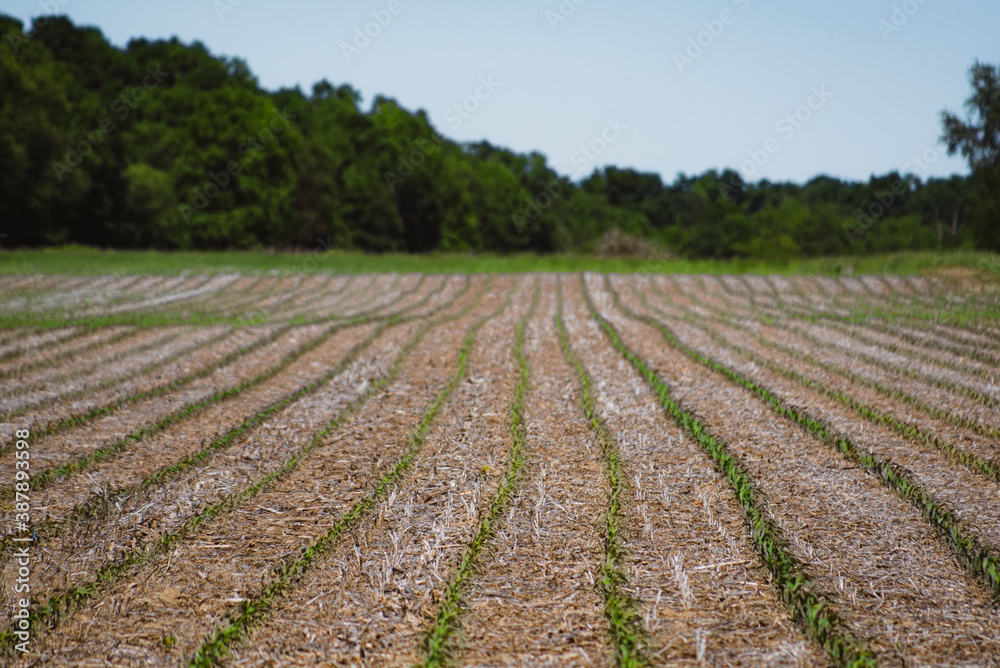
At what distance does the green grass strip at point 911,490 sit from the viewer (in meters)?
4.98

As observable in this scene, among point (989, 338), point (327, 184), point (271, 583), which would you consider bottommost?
point (271, 583)

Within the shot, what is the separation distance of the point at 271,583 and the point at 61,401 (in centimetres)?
698

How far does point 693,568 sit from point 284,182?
45.3 metres

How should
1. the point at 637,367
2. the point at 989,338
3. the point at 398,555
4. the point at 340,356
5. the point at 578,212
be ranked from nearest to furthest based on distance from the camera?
the point at 398,555, the point at 637,367, the point at 340,356, the point at 989,338, the point at 578,212

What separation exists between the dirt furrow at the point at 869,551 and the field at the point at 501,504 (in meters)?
0.03

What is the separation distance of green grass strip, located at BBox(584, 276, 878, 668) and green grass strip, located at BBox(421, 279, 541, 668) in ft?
7.38

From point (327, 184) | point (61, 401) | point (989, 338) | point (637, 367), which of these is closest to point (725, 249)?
point (327, 184)

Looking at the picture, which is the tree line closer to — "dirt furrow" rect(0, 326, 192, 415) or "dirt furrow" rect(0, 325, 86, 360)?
"dirt furrow" rect(0, 325, 86, 360)

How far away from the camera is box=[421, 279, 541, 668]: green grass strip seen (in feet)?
13.6

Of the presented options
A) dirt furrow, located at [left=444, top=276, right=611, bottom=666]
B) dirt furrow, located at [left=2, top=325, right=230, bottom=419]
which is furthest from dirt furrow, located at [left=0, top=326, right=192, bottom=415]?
dirt furrow, located at [left=444, top=276, right=611, bottom=666]

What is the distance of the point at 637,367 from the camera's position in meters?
12.1

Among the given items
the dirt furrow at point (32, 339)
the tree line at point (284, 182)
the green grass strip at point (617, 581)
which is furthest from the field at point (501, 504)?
the tree line at point (284, 182)

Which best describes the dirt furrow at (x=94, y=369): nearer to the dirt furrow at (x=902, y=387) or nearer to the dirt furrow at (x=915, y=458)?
the dirt furrow at (x=915, y=458)

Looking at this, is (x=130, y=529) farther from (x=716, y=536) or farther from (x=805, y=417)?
(x=805, y=417)
